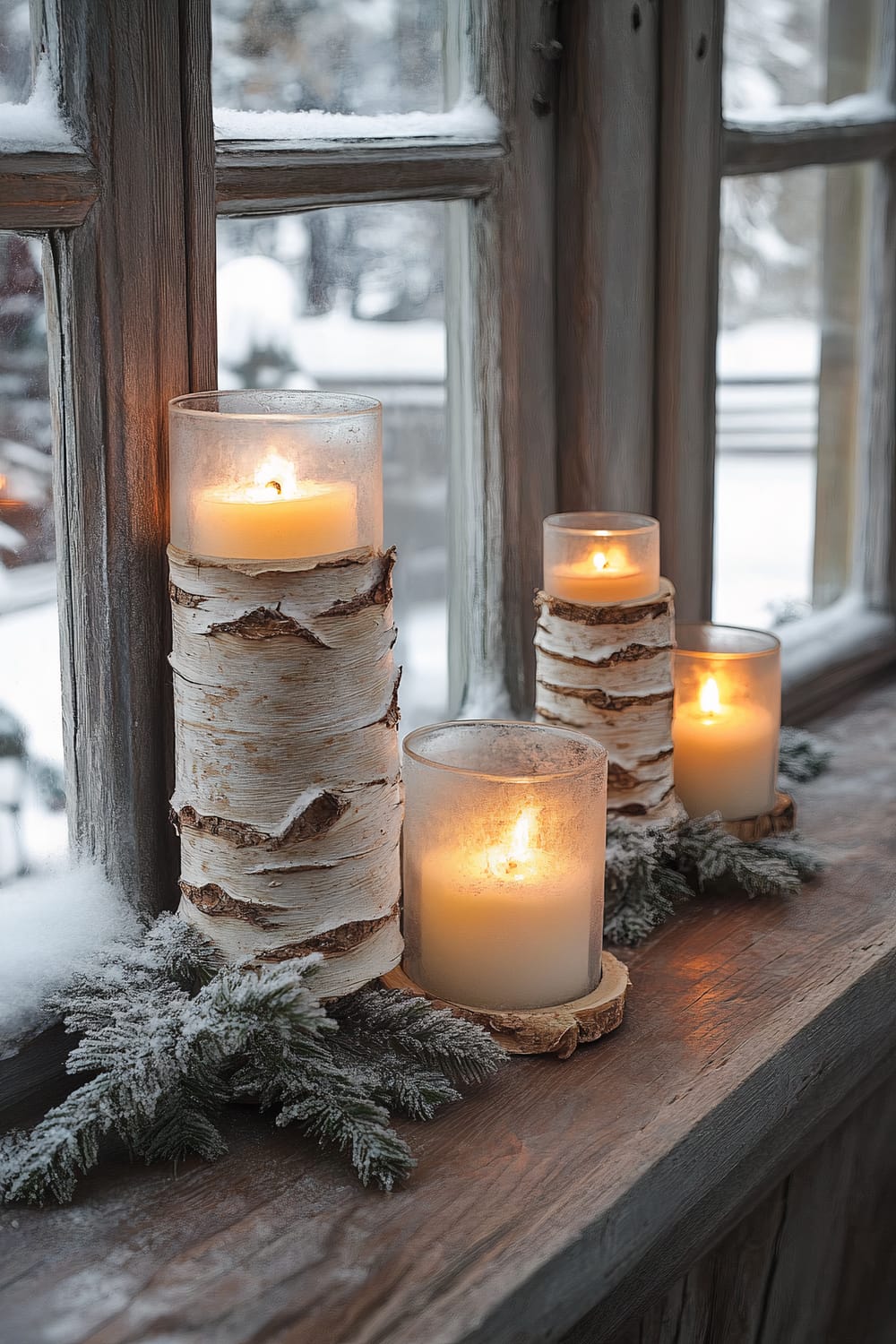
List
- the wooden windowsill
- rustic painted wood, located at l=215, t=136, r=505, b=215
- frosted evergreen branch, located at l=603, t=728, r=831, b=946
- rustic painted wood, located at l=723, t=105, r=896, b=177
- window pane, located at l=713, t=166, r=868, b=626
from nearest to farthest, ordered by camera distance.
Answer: the wooden windowsill → rustic painted wood, located at l=215, t=136, r=505, b=215 → frosted evergreen branch, located at l=603, t=728, r=831, b=946 → rustic painted wood, located at l=723, t=105, r=896, b=177 → window pane, located at l=713, t=166, r=868, b=626

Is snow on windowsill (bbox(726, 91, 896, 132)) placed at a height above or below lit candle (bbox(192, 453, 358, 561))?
above

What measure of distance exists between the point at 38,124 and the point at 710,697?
0.71m

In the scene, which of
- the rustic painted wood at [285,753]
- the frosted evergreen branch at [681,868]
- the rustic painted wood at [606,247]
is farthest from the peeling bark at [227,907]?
the rustic painted wood at [606,247]

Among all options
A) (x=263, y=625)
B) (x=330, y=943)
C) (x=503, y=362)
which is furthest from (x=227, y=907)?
(x=503, y=362)

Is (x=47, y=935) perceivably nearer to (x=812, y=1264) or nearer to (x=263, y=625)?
(x=263, y=625)

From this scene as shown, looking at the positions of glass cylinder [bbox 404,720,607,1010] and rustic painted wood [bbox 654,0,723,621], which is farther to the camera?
rustic painted wood [bbox 654,0,723,621]

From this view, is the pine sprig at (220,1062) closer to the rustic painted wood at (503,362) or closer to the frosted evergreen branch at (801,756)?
the rustic painted wood at (503,362)

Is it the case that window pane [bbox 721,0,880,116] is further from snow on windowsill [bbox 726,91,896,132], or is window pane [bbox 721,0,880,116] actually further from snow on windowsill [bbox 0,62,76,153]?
snow on windowsill [bbox 0,62,76,153]

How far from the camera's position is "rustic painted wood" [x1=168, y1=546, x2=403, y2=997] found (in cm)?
79

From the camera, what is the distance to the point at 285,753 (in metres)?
0.80

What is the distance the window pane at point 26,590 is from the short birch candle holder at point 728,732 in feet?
1.83

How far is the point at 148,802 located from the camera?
89 centimetres

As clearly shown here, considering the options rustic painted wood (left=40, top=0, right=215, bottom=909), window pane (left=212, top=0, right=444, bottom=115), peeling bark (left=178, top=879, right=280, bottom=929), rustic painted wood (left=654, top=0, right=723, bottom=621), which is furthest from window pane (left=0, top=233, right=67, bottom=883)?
rustic painted wood (left=654, top=0, right=723, bottom=621)

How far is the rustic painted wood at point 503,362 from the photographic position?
1104 mm
